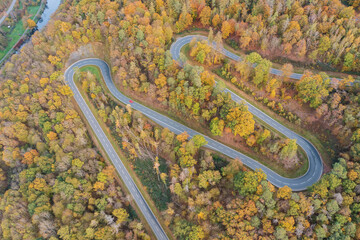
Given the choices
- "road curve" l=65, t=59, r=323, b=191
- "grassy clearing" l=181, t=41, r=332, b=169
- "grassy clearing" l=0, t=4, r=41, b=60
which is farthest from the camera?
"grassy clearing" l=0, t=4, r=41, b=60

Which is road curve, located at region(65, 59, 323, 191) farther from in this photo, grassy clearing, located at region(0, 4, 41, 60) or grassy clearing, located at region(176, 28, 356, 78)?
grassy clearing, located at region(0, 4, 41, 60)

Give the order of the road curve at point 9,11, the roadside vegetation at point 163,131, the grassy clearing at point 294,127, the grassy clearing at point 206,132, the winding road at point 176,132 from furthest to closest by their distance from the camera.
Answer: the road curve at point 9,11 < the grassy clearing at point 294,127 < the grassy clearing at point 206,132 < the winding road at point 176,132 < the roadside vegetation at point 163,131

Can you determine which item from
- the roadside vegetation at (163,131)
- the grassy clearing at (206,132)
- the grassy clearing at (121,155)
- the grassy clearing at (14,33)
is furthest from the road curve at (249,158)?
the grassy clearing at (14,33)

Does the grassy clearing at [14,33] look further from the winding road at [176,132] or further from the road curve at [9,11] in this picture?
the winding road at [176,132]

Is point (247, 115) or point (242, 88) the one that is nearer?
point (247, 115)

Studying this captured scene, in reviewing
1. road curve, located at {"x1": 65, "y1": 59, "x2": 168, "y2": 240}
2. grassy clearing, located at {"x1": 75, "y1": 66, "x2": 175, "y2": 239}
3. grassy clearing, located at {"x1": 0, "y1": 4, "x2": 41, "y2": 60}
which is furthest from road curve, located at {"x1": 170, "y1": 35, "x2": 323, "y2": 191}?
grassy clearing, located at {"x1": 0, "y1": 4, "x2": 41, "y2": 60}

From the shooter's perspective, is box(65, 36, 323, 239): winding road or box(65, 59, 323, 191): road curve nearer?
box(65, 59, 323, 191): road curve

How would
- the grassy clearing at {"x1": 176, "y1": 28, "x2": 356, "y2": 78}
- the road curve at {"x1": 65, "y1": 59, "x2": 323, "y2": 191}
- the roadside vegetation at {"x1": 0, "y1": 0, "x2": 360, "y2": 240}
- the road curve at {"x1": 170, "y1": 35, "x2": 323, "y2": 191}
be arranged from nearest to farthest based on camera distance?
1. the roadside vegetation at {"x1": 0, "y1": 0, "x2": 360, "y2": 240}
2. the road curve at {"x1": 170, "y1": 35, "x2": 323, "y2": 191}
3. the road curve at {"x1": 65, "y1": 59, "x2": 323, "y2": 191}
4. the grassy clearing at {"x1": 176, "y1": 28, "x2": 356, "y2": 78}

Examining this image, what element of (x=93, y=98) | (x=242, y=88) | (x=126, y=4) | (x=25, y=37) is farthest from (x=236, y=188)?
(x=25, y=37)

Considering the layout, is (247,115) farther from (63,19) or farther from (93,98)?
(63,19)
